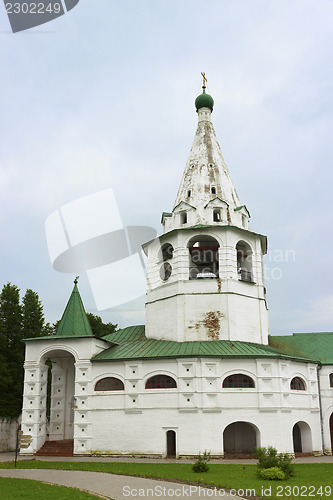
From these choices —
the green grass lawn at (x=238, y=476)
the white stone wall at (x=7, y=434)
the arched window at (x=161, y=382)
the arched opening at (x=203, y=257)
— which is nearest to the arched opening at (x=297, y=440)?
the green grass lawn at (x=238, y=476)

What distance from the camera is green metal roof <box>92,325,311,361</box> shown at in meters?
25.8

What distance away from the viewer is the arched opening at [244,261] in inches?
1212

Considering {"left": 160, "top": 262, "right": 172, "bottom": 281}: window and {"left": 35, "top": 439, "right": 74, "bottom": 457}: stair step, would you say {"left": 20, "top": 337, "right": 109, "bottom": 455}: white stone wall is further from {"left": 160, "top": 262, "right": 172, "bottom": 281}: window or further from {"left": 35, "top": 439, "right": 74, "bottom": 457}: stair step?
{"left": 160, "top": 262, "right": 172, "bottom": 281}: window

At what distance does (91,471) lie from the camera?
18453 millimetres

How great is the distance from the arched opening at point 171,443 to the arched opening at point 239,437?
10.0 feet

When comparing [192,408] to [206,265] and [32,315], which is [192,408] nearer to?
[206,265]

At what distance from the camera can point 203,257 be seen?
3161 cm

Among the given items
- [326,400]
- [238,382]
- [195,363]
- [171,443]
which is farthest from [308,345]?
[171,443]

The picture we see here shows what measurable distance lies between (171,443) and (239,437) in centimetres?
402

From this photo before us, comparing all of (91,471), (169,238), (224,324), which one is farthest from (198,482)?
(169,238)

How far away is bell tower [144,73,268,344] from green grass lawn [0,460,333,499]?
9.21m

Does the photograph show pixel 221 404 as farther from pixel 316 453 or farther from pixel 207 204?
pixel 207 204

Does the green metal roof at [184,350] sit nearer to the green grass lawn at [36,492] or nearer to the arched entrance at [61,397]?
the arched entrance at [61,397]

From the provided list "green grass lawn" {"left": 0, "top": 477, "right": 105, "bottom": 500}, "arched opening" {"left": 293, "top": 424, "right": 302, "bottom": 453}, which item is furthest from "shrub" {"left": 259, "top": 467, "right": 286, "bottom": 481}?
"arched opening" {"left": 293, "top": 424, "right": 302, "bottom": 453}
